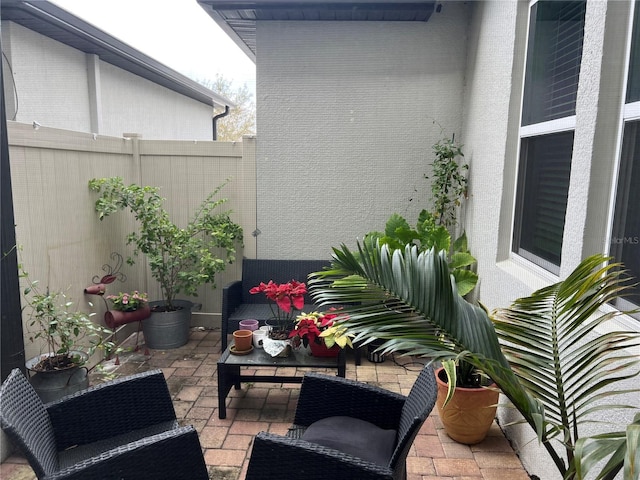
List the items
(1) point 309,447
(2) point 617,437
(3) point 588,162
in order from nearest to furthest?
(2) point 617,437 < (1) point 309,447 < (3) point 588,162

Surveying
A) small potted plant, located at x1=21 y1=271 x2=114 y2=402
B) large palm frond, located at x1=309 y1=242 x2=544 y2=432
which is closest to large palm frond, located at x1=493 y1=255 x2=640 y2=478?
large palm frond, located at x1=309 y1=242 x2=544 y2=432

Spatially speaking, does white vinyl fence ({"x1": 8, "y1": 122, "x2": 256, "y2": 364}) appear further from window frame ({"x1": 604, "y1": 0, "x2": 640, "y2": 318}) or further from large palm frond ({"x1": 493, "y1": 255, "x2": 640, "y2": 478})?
window frame ({"x1": 604, "y1": 0, "x2": 640, "y2": 318})

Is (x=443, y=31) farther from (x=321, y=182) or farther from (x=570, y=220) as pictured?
(x=570, y=220)

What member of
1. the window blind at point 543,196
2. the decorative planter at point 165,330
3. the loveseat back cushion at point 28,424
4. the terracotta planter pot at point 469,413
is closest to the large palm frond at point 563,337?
the window blind at point 543,196

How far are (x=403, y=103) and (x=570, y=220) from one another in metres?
2.66

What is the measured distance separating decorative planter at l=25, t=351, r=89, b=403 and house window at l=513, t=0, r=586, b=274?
115 inches

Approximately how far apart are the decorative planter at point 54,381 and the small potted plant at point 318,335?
1360 mm

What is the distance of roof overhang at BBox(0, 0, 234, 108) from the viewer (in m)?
4.16

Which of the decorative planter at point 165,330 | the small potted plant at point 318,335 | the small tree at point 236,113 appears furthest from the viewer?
the small tree at point 236,113

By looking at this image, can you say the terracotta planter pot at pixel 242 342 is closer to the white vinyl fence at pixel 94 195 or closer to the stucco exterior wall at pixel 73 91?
the white vinyl fence at pixel 94 195

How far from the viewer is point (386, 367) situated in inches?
159

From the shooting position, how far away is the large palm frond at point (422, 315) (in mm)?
1399

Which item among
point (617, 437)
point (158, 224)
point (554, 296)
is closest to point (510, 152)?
point (554, 296)

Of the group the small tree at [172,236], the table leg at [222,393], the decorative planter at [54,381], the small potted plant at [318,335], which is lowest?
the table leg at [222,393]
